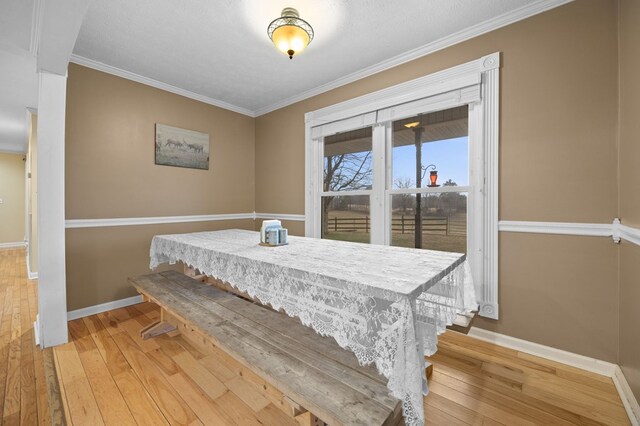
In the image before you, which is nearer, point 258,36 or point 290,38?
point 290,38

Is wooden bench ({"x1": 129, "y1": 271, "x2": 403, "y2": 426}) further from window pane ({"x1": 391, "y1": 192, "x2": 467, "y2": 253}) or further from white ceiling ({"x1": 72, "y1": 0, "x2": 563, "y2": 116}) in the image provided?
white ceiling ({"x1": 72, "y1": 0, "x2": 563, "y2": 116})

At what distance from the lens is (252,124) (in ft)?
14.6

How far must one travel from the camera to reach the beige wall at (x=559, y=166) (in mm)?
1865

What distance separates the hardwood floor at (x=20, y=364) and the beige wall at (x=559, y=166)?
3.25 m

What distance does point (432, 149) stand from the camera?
2730mm

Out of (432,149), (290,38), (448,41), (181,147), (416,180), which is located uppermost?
(448,41)

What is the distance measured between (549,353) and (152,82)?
15.9 ft

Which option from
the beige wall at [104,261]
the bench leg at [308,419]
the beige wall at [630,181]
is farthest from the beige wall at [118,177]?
the beige wall at [630,181]

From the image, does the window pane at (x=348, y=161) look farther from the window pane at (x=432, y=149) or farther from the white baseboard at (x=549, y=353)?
the white baseboard at (x=549, y=353)

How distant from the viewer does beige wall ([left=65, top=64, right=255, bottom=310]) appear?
2807mm

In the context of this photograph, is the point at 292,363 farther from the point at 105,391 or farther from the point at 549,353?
the point at 549,353

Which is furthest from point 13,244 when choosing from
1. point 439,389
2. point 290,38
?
point 439,389

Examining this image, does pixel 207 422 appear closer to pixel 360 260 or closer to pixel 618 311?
pixel 360 260

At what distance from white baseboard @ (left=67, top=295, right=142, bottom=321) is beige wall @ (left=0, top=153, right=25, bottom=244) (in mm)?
6458
